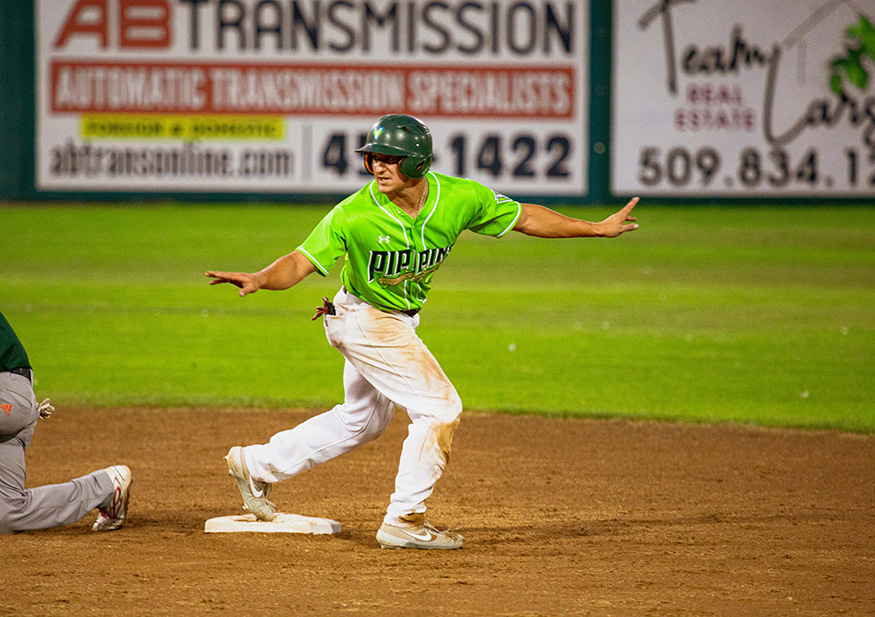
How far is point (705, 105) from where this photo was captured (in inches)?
988

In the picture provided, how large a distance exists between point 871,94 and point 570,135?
20.9 feet

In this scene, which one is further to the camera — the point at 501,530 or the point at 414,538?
the point at 501,530

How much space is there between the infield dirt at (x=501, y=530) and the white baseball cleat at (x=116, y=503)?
0.08m

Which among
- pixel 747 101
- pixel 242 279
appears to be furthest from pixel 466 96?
pixel 242 279

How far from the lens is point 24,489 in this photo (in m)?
5.24

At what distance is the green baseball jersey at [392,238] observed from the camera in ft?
16.7

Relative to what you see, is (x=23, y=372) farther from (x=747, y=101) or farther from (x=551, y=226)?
(x=747, y=101)

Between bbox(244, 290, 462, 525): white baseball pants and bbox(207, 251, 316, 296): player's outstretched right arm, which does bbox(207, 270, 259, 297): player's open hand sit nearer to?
bbox(207, 251, 316, 296): player's outstretched right arm

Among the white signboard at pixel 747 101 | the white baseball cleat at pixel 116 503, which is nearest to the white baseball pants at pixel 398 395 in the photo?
the white baseball cleat at pixel 116 503

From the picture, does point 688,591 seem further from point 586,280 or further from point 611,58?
point 611,58

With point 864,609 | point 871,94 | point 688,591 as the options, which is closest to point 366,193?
point 688,591

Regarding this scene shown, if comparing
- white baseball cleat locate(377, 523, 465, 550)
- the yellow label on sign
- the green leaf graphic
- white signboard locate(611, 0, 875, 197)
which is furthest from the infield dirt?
the green leaf graphic

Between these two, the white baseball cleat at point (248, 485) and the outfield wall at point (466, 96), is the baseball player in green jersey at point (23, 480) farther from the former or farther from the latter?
the outfield wall at point (466, 96)

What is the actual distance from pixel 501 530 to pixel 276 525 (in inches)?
41.9
